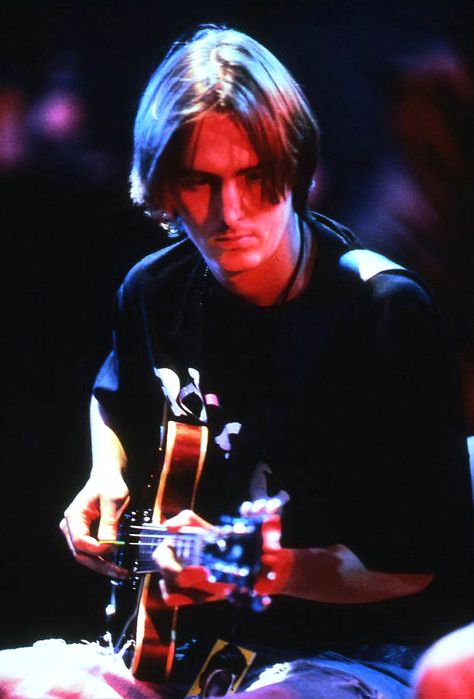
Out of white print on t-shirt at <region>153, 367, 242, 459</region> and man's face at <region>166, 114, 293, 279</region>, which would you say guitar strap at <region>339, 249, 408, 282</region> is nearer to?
man's face at <region>166, 114, 293, 279</region>

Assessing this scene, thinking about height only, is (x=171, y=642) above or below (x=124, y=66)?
below

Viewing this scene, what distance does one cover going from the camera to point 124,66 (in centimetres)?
205

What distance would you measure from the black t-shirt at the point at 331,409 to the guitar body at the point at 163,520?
1.8 inches

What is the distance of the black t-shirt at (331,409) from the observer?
1.40m

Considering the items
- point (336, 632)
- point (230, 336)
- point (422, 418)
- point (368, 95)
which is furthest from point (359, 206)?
point (336, 632)

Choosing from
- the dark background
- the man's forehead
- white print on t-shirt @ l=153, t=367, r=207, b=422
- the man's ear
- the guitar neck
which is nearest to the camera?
the guitar neck

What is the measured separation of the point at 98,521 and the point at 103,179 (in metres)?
0.97

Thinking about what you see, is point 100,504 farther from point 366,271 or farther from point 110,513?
point 366,271

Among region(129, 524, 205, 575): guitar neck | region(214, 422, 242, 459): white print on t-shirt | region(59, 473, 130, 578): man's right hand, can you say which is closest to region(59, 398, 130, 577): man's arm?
region(59, 473, 130, 578): man's right hand

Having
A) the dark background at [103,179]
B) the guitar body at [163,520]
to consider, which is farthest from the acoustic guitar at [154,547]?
the dark background at [103,179]

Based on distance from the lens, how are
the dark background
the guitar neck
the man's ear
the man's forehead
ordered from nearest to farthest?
the guitar neck, the man's forehead, the man's ear, the dark background

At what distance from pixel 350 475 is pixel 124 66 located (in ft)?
4.24

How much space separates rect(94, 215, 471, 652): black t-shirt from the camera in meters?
1.40

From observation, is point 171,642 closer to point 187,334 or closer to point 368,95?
point 187,334
